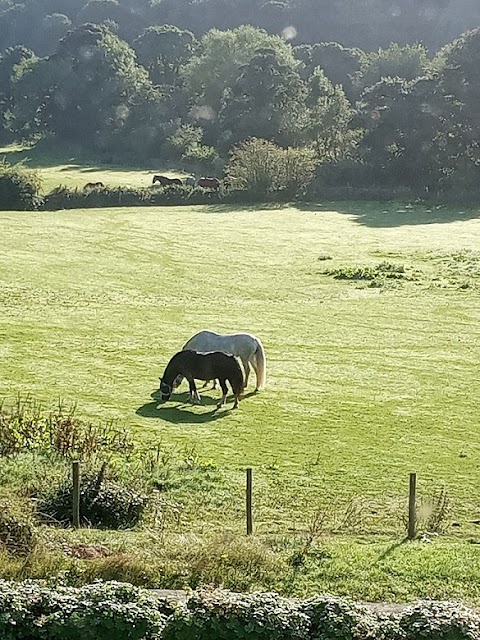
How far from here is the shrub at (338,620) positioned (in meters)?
7.94

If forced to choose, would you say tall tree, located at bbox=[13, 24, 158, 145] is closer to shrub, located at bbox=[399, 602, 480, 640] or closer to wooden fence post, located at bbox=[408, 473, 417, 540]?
wooden fence post, located at bbox=[408, 473, 417, 540]

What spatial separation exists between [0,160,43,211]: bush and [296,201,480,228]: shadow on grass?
56.4 feet

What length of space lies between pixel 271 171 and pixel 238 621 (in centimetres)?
5934

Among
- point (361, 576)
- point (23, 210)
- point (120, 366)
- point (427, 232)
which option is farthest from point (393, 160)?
point (361, 576)

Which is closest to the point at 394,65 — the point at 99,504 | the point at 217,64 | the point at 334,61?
the point at 334,61

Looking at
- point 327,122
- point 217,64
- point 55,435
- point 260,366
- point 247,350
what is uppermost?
point 217,64

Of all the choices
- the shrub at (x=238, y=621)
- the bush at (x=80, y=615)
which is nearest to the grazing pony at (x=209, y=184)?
the bush at (x=80, y=615)

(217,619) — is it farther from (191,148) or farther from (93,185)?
(191,148)

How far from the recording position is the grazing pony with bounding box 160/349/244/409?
21.2 m

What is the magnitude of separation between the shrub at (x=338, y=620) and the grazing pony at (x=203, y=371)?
1304 centimetres

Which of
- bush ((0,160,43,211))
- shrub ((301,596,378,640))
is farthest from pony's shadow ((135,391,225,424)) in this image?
bush ((0,160,43,211))

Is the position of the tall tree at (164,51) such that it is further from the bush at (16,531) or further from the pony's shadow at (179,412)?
the bush at (16,531)

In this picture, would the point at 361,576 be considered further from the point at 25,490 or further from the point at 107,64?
the point at 107,64

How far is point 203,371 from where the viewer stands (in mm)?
21422
